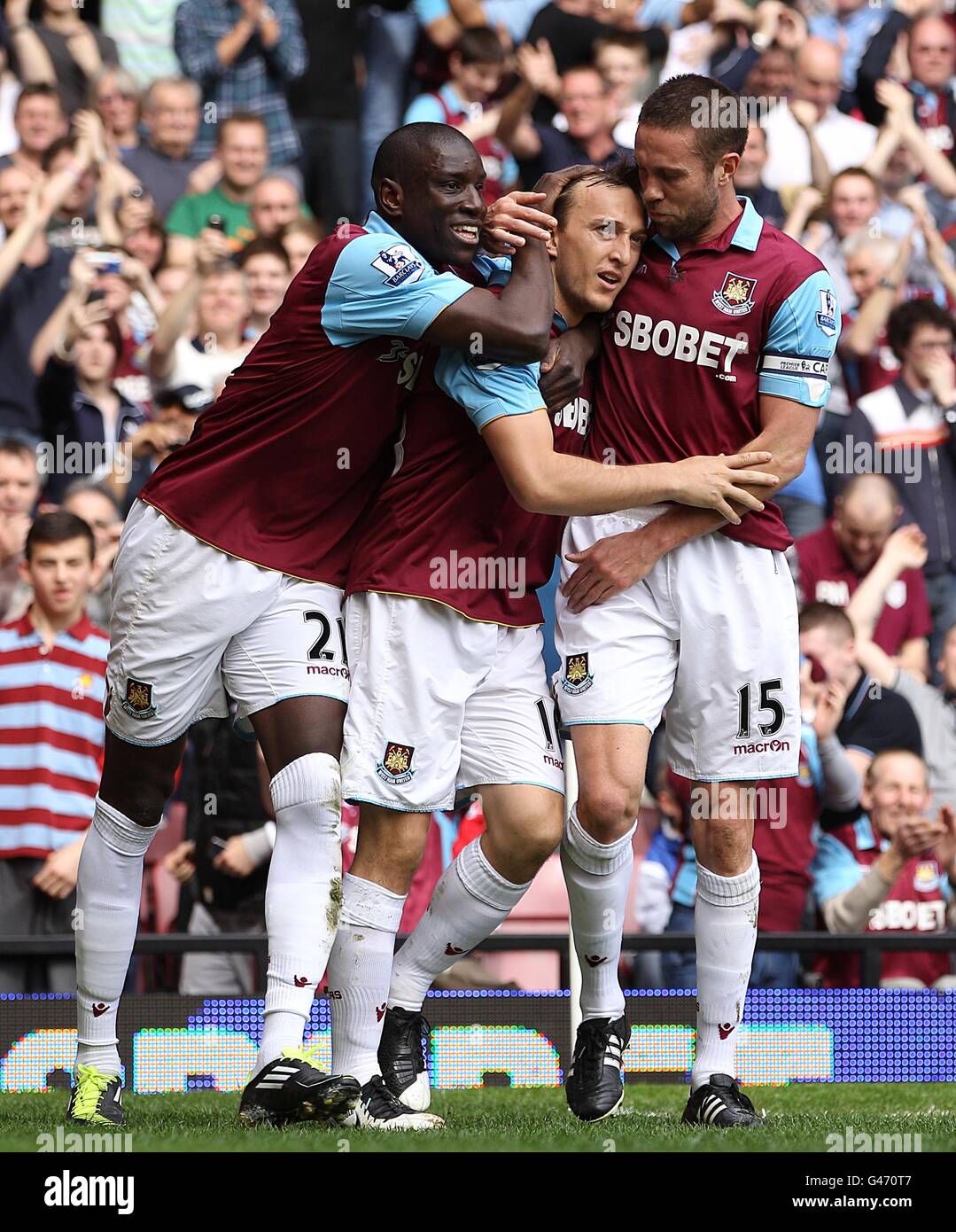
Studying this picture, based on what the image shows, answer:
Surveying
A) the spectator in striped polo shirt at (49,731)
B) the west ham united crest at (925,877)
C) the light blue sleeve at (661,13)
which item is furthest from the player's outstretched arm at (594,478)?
the light blue sleeve at (661,13)

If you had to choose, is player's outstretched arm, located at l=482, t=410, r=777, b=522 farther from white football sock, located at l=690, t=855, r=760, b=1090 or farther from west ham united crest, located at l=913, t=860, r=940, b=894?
west ham united crest, located at l=913, t=860, r=940, b=894

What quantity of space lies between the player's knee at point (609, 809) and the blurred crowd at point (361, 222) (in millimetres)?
2598

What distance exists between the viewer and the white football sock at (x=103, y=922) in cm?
470

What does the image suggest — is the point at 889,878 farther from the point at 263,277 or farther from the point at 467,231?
the point at 263,277

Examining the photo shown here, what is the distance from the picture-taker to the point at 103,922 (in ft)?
15.5

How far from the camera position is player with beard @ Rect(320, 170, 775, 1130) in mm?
4461

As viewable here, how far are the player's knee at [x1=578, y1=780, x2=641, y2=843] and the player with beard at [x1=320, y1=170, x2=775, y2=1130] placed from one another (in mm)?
84

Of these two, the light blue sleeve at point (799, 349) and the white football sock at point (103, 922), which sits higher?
the light blue sleeve at point (799, 349)

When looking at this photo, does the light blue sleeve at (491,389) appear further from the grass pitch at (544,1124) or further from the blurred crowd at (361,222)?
the blurred crowd at (361,222)

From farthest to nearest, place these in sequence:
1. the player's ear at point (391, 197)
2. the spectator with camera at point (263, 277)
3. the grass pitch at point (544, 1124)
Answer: the spectator with camera at point (263, 277), the player's ear at point (391, 197), the grass pitch at point (544, 1124)

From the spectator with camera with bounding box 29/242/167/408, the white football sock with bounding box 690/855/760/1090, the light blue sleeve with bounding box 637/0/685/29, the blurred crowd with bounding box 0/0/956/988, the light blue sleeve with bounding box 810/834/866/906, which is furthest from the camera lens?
the light blue sleeve with bounding box 637/0/685/29

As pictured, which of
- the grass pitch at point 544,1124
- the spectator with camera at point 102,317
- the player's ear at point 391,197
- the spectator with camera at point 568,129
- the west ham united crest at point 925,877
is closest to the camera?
the grass pitch at point 544,1124

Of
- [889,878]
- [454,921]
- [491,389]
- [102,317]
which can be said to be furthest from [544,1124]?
[102,317]

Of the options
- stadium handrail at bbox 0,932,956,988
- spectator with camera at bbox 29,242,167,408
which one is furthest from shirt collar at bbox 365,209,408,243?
spectator with camera at bbox 29,242,167,408
